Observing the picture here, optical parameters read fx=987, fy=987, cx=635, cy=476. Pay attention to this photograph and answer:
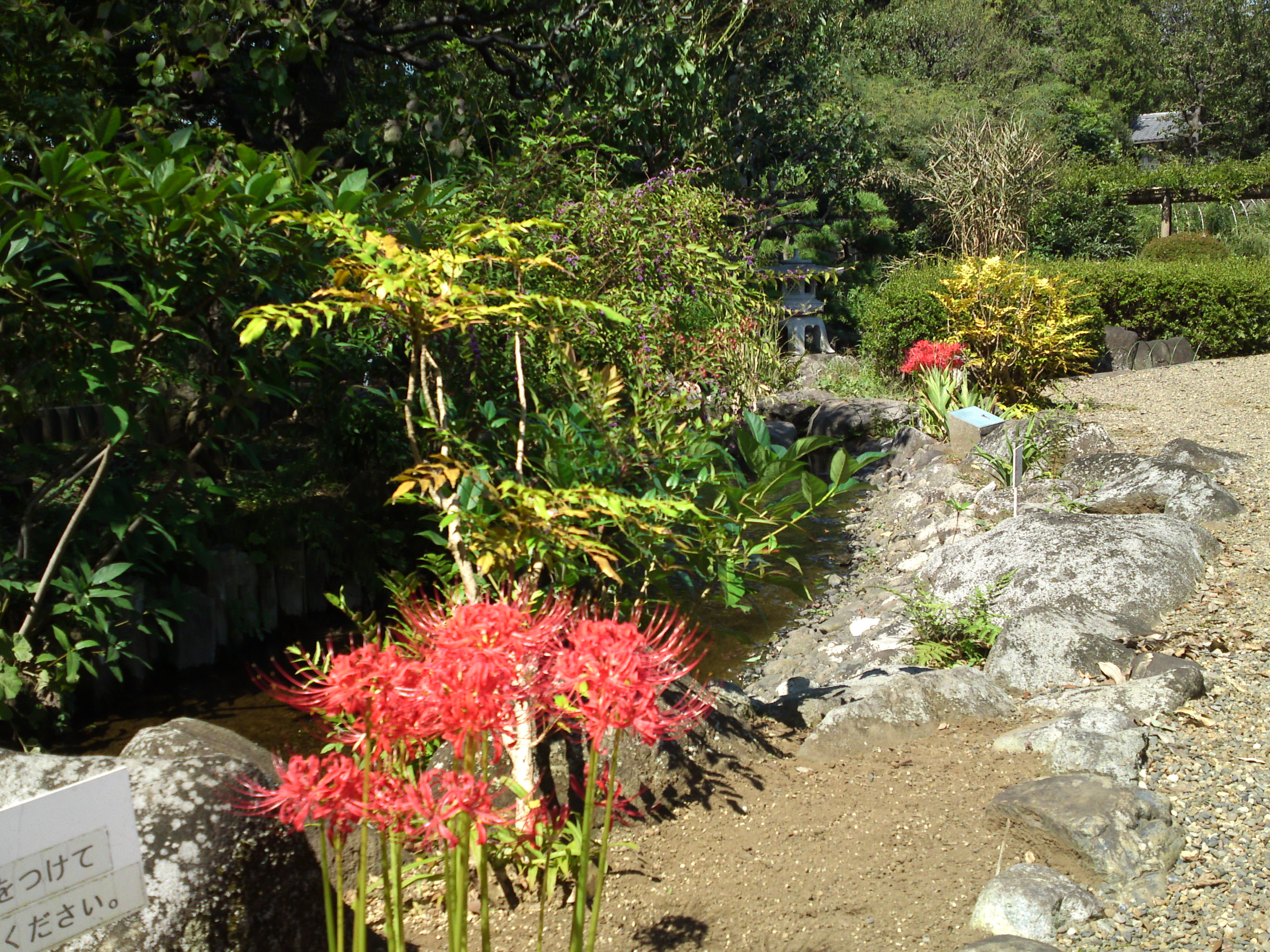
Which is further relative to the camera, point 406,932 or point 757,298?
point 757,298

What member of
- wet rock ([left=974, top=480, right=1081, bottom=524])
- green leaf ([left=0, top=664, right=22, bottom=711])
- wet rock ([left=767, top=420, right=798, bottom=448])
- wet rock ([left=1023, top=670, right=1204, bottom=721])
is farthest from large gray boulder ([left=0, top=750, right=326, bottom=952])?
wet rock ([left=767, top=420, right=798, bottom=448])

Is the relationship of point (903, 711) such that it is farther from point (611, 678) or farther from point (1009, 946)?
point (611, 678)

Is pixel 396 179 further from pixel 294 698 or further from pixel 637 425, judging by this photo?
pixel 294 698

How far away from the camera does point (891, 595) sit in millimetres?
6480

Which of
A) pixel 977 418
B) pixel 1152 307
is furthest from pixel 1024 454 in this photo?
pixel 1152 307

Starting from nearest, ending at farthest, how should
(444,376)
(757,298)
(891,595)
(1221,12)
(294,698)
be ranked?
(294,698), (444,376), (757,298), (891,595), (1221,12)

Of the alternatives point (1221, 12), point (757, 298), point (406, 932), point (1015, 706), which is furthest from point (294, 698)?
point (1221, 12)

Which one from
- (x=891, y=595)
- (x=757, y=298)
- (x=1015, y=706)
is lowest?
(x=891, y=595)

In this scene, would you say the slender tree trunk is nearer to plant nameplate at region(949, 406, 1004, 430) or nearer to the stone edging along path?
the stone edging along path

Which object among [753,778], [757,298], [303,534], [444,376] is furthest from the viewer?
[757,298]

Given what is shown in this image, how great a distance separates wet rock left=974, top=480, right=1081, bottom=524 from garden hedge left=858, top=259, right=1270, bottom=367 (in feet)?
17.0

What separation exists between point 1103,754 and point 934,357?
742 cm

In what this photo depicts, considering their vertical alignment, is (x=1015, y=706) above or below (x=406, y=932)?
below

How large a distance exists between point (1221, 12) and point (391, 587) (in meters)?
35.9
